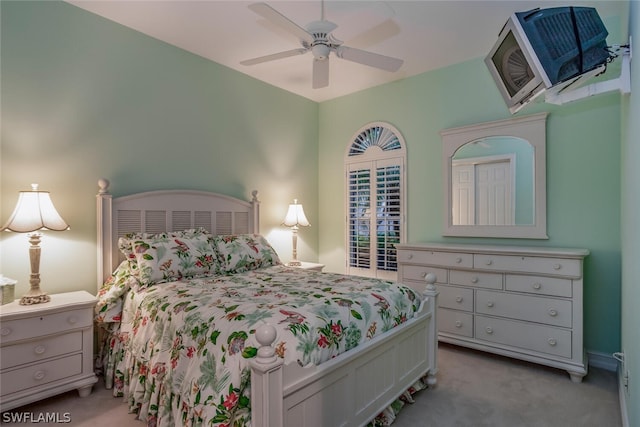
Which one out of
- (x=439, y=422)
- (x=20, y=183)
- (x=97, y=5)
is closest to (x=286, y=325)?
(x=439, y=422)

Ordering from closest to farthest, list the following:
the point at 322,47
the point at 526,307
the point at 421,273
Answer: the point at 322,47 < the point at 526,307 < the point at 421,273

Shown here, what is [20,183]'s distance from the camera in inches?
97.0

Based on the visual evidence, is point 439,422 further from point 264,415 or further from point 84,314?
point 84,314

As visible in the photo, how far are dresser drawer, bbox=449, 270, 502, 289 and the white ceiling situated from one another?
6.88 ft

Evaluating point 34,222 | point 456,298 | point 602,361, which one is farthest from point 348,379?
point 602,361

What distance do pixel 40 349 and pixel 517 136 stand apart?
403cm

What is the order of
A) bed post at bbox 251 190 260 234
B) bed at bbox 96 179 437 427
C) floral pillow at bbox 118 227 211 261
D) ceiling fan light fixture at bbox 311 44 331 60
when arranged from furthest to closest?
1. bed post at bbox 251 190 260 234
2. floral pillow at bbox 118 227 211 261
3. ceiling fan light fixture at bbox 311 44 331 60
4. bed at bbox 96 179 437 427

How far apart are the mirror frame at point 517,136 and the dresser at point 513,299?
0.92 feet

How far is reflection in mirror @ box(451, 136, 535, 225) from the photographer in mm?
3217

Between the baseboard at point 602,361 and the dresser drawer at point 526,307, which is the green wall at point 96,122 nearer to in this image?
the dresser drawer at point 526,307

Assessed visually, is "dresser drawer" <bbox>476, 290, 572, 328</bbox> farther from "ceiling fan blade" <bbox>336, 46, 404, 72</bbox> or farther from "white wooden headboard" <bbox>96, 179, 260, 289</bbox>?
"white wooden headboard" <bbox>96, 179, 260, 289</bbox>

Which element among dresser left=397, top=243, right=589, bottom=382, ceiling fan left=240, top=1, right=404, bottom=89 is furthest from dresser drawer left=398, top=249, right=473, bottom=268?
ceiling fan left=240, top=1, right=404, bottom=89

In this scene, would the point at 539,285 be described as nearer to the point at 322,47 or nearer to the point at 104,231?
the point at 322,47

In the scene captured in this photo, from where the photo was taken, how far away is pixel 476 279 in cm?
306
